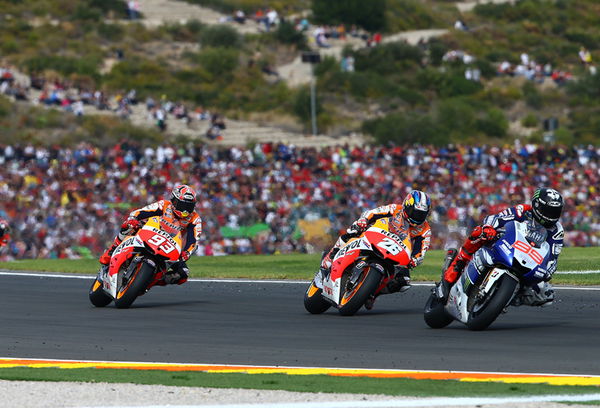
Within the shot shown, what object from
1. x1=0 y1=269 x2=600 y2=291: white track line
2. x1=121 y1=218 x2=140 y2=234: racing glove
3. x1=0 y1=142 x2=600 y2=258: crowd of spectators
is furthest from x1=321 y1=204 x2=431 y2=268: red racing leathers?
x1=0 y1=142 x2=600 y2=258: crowd of spectators

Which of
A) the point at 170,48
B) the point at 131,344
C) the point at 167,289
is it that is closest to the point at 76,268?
the point at 167,289

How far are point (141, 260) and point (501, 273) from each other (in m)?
5.27

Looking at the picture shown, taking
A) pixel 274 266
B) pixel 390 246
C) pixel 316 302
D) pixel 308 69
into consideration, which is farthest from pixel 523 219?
pixel 308 69

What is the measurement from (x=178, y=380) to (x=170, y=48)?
222 ft

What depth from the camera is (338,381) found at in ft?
30.1

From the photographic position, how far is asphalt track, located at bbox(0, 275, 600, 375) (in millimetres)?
10688

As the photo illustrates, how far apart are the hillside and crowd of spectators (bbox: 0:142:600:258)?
15137mm

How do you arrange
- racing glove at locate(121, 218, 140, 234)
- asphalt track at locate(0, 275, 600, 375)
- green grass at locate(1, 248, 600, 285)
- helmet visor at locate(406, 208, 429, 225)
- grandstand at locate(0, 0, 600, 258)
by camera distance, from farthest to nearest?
1. grandstand at locate(0, 0, 600, 258)
2. green grass at locate(1, 248, 600, 285)
3. racing glove at locate(121, 218, 140, 234)
4. helmet visor at locate(406, 208, 429, 225)
5. asphalt track at locate(0, 275, 600, 375)

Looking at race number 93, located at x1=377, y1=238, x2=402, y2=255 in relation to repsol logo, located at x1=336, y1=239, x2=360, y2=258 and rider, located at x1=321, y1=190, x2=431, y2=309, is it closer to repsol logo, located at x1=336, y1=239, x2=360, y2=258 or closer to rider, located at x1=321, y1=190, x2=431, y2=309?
repsol logo, located at x1=336, y1=239, x2=360, y2=258

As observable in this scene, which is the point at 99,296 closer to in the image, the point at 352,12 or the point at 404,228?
the point at 404,228

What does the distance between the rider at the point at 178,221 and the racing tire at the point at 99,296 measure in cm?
37

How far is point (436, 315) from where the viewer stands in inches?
514

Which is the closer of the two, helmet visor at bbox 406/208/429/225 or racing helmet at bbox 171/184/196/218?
helmet visor at bbox 406/208/429/225

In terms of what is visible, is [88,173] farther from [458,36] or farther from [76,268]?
[458,36]
